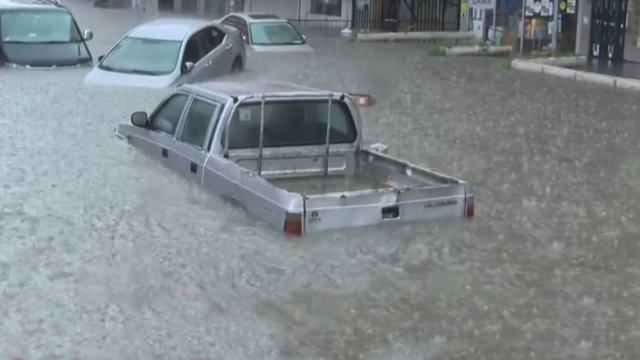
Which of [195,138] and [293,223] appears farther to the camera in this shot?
[195,138]

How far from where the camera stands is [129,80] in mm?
20516

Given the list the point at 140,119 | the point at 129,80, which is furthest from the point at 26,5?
the point at 140,119

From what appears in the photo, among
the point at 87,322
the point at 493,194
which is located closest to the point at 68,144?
the point at 493,194

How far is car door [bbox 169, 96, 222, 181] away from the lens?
11617 millimetres

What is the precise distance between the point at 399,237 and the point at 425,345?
276cm

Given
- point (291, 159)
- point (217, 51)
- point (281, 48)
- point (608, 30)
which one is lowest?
point (291, 159)

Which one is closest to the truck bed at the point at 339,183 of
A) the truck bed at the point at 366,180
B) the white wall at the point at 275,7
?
the truck bed at the point at 366,180

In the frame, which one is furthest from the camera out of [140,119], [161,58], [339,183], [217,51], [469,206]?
[217,51]

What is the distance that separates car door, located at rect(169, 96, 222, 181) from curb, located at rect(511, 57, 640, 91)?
549 inches

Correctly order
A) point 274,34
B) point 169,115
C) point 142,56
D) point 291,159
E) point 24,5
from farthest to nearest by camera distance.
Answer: point 274,34, point 24,5, point 142,56, point 169,115, point 291,159

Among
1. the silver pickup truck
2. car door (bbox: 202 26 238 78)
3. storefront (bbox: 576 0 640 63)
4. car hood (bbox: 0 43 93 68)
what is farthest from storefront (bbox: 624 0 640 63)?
the silver pickup truck

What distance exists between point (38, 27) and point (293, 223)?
15.0m

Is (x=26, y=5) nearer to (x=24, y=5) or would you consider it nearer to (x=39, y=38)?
(x=24, y=5)

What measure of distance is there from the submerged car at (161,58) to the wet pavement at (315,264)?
3.42 m
